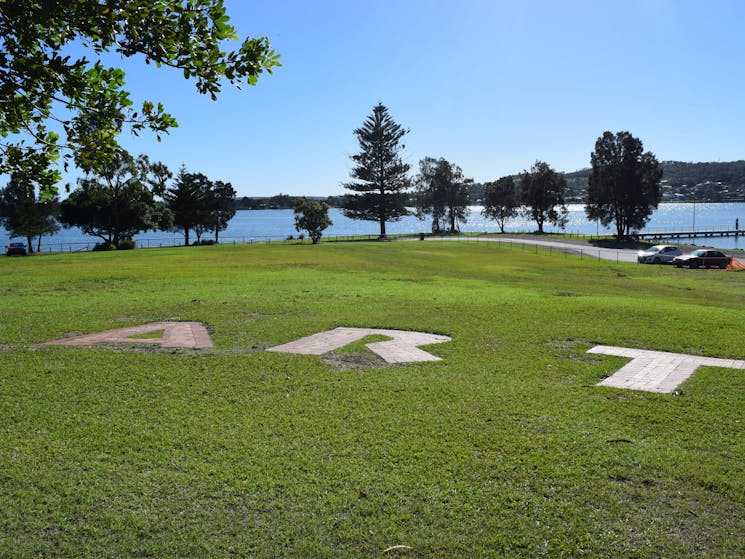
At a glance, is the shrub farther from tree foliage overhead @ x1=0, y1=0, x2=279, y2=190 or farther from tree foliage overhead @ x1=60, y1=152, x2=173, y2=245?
tree foliage overhead @ x1=0, y1=0, x2=279, y2=190

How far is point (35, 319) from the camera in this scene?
43.0 ft

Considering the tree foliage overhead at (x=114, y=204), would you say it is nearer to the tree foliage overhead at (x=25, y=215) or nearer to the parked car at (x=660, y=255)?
the tree foliage overhead at (x=25, y=215)

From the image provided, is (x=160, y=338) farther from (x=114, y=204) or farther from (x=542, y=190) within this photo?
(x=542, y=190)

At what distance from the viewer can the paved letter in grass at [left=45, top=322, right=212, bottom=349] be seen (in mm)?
10797

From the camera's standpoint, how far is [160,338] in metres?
11.3

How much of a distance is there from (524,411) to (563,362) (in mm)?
2644

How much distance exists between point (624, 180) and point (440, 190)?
32.7m

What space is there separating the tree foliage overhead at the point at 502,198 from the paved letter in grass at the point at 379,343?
104655 millimetres

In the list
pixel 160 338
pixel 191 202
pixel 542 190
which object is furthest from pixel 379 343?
pixel 542 190

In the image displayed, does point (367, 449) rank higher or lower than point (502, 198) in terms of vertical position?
lower

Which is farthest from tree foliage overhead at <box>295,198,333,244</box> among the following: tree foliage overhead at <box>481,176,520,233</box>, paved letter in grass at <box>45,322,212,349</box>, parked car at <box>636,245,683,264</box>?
tree foliage overhead at <box>481,176,520,233</box>

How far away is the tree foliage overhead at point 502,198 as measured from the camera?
11338cm

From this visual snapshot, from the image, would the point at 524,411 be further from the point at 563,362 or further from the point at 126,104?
the point at 126,104

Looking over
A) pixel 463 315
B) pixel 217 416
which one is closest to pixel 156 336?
pixel 217 416
